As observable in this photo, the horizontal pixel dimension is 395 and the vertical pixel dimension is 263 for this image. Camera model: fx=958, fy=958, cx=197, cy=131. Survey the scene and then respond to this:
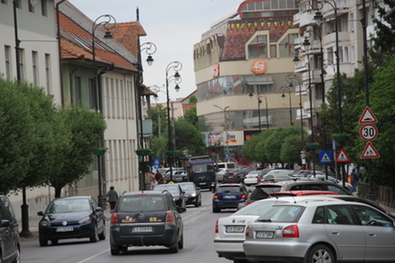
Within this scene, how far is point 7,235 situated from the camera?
61.3ft

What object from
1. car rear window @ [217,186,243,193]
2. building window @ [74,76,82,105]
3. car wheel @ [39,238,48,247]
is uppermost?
building window @ [74,76,82,105]

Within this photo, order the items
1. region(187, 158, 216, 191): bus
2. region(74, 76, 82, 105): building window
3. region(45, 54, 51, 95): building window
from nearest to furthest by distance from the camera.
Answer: region(45, 54, 51, 95): building window < region(74, 76, 82, 105): building window < region(187, 158, 216, 191): bus

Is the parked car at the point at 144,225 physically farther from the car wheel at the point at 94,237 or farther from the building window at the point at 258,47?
the building window at the point at 258,47

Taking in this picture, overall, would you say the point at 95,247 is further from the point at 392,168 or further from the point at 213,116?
the point at 213,116

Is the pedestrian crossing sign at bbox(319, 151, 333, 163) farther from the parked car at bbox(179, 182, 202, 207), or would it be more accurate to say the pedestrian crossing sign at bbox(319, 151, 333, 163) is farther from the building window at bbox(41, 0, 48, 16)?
the building window at bbox(41, 0, 48, 16)

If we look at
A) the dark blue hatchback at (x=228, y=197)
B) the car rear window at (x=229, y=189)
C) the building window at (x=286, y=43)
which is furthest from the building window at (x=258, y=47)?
the dark blue hatchback at (x=228, y=197)

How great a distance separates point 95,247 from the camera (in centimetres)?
2636

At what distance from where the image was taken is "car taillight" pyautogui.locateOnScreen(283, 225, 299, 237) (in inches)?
619

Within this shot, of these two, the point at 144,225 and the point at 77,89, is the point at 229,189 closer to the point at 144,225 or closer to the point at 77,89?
the point at 77,89

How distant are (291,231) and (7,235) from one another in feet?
19.8

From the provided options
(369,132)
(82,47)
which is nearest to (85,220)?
(369,132)

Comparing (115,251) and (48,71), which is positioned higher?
(48,71)

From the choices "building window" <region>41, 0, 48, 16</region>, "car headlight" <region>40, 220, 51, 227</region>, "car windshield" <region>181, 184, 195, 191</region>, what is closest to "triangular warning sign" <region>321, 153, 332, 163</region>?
"car windshield" <region>181, 184, 195, 191</region>

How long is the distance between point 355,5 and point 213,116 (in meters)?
90.7
